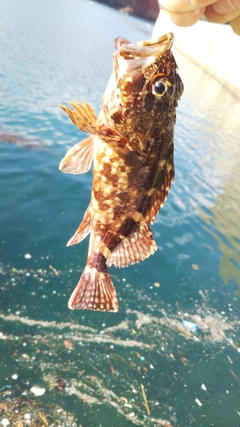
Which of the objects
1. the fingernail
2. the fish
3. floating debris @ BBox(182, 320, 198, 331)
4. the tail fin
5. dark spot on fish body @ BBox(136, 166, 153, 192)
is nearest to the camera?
the fingernail

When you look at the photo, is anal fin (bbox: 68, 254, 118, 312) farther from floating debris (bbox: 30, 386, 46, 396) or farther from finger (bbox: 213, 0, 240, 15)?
floating debris (bbox: 30, 386, 46, 396)

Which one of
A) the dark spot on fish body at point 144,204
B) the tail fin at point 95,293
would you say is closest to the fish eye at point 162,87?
the dark spot on fish body at point 144,204

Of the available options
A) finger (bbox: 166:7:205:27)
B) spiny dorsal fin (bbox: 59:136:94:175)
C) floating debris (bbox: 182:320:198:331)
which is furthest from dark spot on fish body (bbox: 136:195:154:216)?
floating debris (bbox: 182:320:198:331)

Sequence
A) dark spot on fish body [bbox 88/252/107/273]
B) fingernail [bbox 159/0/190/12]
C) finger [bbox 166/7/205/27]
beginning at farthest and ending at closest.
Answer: dark spot on fish body [bbox 88/252/107/273] → finger [bbox 166/7/205/27] → fingernail [bbox 159/0/190/12]

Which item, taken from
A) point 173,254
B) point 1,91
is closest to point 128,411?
point 173,254

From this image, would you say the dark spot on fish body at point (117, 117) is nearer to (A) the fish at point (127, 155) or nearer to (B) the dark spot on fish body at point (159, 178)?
(A) the fish at point (127, 155)

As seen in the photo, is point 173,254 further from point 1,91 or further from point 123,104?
point 1,91

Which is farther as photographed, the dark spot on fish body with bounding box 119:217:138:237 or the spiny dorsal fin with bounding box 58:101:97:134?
the dark spot on fish body with bounding box 119:217:138:237
